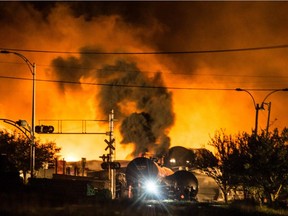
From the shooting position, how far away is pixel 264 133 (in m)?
35.4

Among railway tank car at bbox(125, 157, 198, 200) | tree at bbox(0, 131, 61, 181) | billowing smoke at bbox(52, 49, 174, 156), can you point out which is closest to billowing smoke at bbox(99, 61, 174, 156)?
billowing smoke at bbox(52, 49, 174, 156)

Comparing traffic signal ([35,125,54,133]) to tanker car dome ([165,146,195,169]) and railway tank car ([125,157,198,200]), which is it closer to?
railway tank car ([125,157,198,200])

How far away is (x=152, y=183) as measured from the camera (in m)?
46.9

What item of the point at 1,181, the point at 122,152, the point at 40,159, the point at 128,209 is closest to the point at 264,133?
the point at 128,209

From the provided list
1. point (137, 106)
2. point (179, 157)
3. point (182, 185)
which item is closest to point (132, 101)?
point (137, 106)

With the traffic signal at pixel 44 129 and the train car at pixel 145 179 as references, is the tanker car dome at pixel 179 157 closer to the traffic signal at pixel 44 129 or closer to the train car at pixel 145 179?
the train car at pixel 145 179

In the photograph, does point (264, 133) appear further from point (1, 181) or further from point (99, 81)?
point (99, 81)

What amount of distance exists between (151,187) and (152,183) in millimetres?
374

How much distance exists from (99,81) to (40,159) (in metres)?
31.1

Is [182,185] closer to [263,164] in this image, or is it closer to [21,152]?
[263,164]

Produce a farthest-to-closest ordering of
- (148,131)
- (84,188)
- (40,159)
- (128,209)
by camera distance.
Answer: (148,131)
(40,159)
(84,188)
(128,209)

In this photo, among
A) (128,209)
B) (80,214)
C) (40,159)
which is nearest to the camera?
(80,214)

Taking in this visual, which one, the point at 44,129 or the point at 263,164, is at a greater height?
the point at 44,129

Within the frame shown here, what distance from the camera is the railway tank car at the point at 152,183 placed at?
1844 inches
